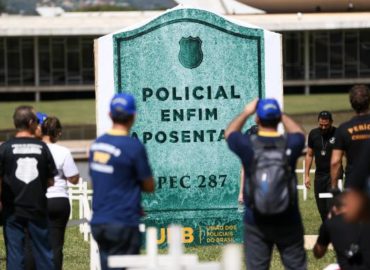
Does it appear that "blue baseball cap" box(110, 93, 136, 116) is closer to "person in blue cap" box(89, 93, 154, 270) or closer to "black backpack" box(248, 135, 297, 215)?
"person in blue cap" box(89, 93, 154, 270)

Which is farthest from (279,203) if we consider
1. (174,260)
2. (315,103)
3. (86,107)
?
→ (86,107)

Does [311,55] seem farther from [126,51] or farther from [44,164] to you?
[44,164]

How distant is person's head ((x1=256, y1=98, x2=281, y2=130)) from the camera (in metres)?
9.84

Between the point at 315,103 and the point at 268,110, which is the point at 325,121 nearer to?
the point at 268,110

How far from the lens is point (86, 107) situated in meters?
62.2

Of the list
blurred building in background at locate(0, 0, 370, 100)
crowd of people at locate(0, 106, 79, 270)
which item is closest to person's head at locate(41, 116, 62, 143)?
crowd of people at locate(0, 106, 79, 270)

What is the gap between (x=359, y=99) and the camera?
1145 cm

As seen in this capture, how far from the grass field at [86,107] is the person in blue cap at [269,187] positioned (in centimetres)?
4027

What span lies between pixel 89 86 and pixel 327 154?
175ft

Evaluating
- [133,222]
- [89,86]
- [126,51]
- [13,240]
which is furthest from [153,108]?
[89,86]

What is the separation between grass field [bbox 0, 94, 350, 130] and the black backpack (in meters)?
40.5

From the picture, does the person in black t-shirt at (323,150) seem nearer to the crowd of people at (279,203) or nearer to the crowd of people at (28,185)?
the crowd of people at (28,185)

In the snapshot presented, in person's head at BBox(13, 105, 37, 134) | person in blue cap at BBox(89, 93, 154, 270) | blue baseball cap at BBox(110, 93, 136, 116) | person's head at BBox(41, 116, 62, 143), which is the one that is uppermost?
blue baseball cap at BBox(110, 93, 136, 116)

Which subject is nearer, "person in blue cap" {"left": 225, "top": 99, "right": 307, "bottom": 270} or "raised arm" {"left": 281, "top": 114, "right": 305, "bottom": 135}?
"person in blue cap" {"left": 225, "top": 99, "right": 307, "bottom": 270}
